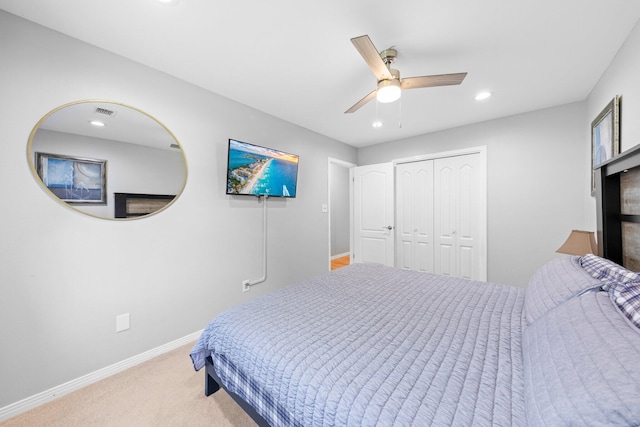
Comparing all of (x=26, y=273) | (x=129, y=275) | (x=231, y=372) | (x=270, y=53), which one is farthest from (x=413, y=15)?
(x=26, y=273)

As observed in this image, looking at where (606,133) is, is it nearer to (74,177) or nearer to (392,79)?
(392,79)

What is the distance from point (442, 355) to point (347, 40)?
1947mm

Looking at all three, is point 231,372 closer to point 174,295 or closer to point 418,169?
point 174,295

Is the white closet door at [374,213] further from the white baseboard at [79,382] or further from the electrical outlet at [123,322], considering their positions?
the electrical outlet at [123,322]

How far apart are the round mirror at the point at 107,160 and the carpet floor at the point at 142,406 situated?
1.22 metres

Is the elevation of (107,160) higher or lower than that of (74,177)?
higher

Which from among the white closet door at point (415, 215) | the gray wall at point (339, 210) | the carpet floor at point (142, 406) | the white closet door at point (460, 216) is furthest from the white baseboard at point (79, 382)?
the gray wall at point (339, 210)

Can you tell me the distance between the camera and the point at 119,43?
68.5 inches

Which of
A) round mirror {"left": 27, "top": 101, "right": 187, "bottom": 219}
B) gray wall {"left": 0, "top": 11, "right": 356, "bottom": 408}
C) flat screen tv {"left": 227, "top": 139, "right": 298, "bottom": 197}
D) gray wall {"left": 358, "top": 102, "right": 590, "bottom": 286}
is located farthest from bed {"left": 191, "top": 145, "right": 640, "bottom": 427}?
gray wall {"left": 358, "top": 102, "right": 590, "bottom": 286}

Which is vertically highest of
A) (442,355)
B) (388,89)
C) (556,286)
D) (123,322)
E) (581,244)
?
(388,89)

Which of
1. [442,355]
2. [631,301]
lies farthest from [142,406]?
[631,301]

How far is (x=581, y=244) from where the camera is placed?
6.46 feet

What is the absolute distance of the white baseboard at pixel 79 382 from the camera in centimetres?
149

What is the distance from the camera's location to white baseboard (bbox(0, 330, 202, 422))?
4.87 feet
